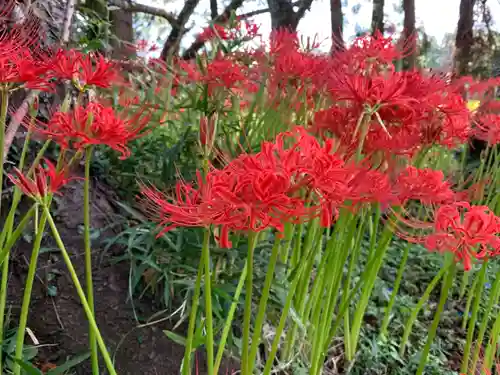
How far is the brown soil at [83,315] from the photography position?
125cm

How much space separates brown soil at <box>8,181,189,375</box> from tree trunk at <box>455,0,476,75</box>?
300 centimetres

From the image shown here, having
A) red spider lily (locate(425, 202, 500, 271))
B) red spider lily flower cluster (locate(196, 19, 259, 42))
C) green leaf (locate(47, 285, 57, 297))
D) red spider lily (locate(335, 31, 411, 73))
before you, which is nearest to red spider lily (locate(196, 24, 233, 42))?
red spider lily flower cluster (locate(196, 19, 259, 42))

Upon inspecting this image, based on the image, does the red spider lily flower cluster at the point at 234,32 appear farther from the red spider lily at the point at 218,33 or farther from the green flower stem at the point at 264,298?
the green flower stem at the point at 264,298

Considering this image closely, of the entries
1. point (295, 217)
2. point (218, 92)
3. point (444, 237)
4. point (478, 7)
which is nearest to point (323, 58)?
point (218, 92)

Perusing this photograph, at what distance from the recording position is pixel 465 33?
3518 mm

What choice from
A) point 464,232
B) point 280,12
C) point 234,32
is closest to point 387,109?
point 464,232

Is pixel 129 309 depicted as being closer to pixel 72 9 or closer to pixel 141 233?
pixel 141 233

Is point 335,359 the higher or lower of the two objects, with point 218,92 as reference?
lower

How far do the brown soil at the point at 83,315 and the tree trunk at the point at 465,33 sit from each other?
300cm

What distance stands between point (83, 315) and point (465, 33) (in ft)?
10.8

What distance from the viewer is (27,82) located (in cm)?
80

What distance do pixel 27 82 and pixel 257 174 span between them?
1.57 feet

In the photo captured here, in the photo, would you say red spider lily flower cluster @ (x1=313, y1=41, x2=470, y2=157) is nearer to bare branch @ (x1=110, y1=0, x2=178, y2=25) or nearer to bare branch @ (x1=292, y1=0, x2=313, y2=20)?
bare branch @ (x1=110, y1=0, x2=178, y2=25)

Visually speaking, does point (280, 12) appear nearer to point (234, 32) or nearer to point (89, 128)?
point (234, 32)
